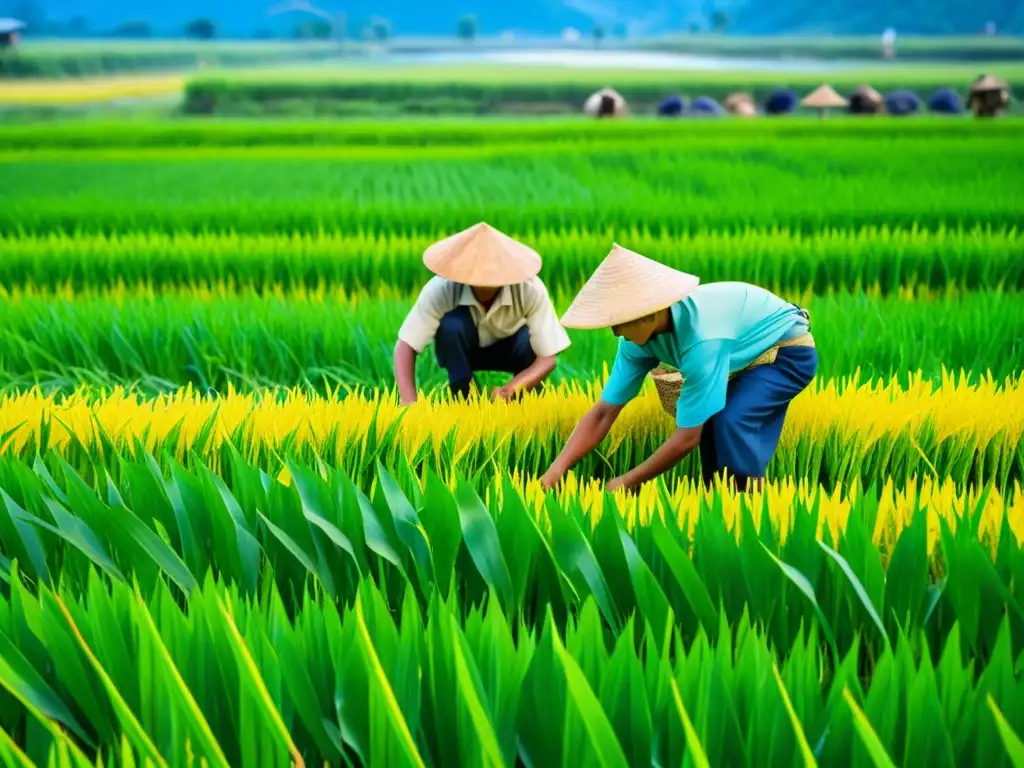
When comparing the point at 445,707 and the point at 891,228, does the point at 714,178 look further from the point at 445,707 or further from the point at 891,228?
the point at 445,707

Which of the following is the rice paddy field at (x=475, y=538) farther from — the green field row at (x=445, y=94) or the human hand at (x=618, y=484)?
the green field row at (x=445, y=94)

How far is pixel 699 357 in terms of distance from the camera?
2.42 m

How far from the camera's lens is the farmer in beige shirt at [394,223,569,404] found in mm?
3059

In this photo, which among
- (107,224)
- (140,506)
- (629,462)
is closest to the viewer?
(140,506)

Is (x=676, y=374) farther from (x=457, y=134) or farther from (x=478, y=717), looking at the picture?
(x=457, y=134)

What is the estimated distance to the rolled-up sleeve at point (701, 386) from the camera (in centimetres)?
239

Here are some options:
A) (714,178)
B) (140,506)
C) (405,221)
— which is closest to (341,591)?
(140,506)

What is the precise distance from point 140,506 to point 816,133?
55.2 feet

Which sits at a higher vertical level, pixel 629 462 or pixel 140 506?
pixel 140 506

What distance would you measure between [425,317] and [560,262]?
2775mm

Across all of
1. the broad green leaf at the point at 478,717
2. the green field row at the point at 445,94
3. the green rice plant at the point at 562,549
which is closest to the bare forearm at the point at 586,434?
the green rice plant at the point at 562,549

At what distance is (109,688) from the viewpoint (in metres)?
1.30

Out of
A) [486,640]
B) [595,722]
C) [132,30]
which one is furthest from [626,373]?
[132,30]

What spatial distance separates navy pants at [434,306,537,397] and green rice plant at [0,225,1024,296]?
2070 mm
